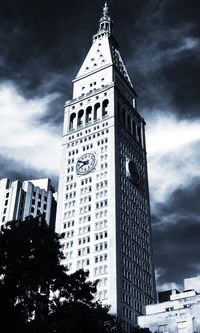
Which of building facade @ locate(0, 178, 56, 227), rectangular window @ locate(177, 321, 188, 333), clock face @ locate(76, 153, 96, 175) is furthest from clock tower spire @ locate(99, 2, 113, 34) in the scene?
rectangular window @ locate(177, 321, 188, 333)

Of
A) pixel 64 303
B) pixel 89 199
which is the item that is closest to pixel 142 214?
pixel 89 199

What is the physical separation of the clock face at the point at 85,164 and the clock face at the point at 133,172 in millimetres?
9266

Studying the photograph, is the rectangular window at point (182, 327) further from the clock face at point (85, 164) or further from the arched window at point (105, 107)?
the arched window at point (105, 107)

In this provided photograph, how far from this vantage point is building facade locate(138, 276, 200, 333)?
Result: 80.0 meters

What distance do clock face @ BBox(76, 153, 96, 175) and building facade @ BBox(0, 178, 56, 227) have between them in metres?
43.7

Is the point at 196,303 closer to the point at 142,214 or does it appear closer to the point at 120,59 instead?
the point at 142,214

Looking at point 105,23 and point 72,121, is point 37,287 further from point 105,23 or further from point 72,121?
point 105,23

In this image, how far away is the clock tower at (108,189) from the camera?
326ft

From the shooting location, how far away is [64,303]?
44906 millimetres

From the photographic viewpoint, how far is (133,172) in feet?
394

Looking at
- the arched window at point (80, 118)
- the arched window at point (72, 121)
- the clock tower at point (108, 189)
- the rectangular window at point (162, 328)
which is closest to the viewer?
the rectangular window at point (162, 328)

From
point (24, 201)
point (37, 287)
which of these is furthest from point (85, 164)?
point (37, 287)

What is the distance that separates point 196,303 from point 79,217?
3822cm

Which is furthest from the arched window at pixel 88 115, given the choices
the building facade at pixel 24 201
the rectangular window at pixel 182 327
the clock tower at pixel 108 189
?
the rectangular window at pixel 182 327
